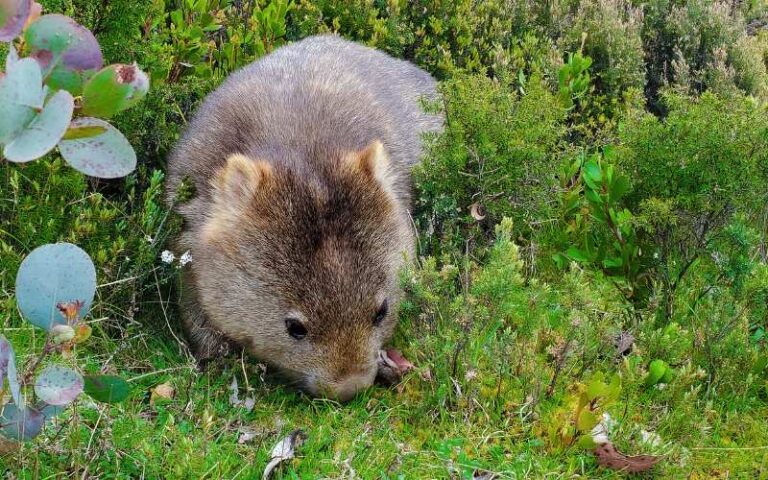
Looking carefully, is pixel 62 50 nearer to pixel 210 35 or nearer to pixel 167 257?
pixel 167 257

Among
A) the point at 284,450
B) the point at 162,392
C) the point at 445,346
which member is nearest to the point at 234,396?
the point at 162,392

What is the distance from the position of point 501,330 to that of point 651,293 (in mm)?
743

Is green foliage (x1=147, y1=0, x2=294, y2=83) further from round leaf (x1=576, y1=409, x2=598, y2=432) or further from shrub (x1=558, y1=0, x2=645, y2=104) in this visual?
round leaf (x1=576, y1=409, x2=598, y2=432)

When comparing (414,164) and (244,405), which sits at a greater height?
(414,164)

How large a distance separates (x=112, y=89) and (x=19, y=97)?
0.27 m

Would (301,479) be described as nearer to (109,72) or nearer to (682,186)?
(109,72)

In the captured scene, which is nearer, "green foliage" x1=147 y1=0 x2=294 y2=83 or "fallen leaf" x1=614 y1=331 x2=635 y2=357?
"fallen leaf" x1=614 y1=331 x2=635 y2=357

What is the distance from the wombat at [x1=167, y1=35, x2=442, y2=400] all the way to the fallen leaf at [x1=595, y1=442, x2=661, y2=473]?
970 mm

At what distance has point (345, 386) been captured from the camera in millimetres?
3547

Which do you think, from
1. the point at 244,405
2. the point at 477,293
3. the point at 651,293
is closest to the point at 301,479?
the point at 244,405

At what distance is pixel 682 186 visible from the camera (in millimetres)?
3906

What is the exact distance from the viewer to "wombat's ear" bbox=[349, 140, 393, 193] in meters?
3.75

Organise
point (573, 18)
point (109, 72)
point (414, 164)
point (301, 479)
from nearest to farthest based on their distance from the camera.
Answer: point (109, 72) → point (301, 479) → point (414, 164) → point (573, 18)

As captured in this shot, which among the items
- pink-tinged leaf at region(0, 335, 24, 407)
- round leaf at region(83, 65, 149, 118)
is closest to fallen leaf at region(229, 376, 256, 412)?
pink-tinged leaf at region(0, 335, 24, 407)
